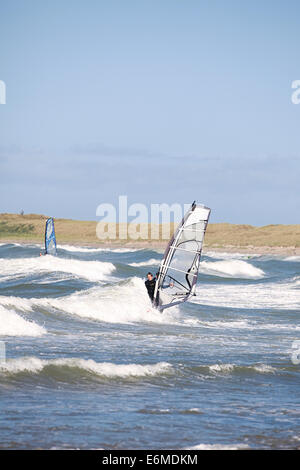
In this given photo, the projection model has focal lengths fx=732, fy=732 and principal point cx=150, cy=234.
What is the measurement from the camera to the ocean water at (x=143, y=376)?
6.56 m

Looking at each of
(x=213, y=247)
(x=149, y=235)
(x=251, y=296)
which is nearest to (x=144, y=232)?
(x=149, y=235)

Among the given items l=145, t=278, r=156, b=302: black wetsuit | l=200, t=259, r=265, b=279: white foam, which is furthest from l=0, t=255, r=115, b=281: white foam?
l=145, t=278, r=156, b=302: black wetsuit

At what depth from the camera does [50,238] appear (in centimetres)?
3350

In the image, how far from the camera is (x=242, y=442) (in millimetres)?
6418

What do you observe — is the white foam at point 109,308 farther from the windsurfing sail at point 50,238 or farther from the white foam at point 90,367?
the windsurfing sail at point 50,238

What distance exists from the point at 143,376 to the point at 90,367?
69 centimetres

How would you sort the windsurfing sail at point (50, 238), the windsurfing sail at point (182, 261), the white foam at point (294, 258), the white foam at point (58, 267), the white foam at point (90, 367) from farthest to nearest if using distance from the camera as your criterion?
the white foam at point (294, 258)
the windsurfing sail at point (50, 238)
the white foam at point (58, 267)
the windsurfing sail at point (182, 261)
the white foam at point (90, 367)

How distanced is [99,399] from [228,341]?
5490mm

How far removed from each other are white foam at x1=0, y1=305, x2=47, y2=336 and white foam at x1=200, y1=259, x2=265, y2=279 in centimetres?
2548

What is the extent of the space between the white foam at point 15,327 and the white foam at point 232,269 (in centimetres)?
2548

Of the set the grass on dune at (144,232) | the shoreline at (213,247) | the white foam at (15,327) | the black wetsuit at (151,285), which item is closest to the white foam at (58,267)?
the black wetsuit at (151,285)

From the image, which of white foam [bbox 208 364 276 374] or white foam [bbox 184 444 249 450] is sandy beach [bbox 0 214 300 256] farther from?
white foam [bbox 184 444 249 450]

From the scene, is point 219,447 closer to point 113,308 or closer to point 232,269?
point 113,308
